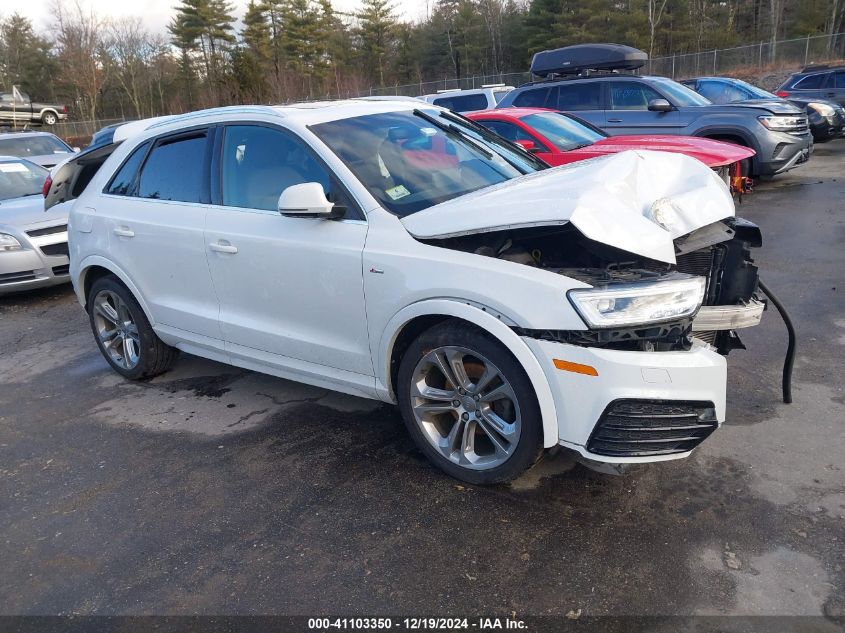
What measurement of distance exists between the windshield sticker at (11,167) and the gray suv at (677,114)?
8305 mm

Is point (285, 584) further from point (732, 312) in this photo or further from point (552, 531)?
point (732, 312)

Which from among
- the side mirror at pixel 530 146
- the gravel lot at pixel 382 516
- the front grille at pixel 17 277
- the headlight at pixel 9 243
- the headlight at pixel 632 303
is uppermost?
the side mirror at pixel 530 146

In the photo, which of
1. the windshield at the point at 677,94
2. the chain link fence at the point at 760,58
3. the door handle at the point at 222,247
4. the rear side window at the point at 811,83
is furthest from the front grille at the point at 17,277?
the chain link fence at the point at 760,58

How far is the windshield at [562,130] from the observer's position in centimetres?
887

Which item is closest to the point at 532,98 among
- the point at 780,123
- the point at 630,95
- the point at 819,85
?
the point at 630,95

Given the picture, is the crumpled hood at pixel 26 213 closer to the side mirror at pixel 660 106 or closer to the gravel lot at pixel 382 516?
the gravel lot at pixel 382 516

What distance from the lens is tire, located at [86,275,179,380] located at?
4.93m

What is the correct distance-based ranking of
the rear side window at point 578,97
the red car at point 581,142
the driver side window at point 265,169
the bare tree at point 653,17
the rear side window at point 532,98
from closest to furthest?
the driver side window at point 265,169
the red car at point 581,142
the rear side window at point 578,97
the rear side window at point 532,98
the bare tree at point 653,17

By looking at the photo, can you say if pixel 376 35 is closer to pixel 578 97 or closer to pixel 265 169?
pixel 578 97

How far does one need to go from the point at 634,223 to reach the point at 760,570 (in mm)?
1462

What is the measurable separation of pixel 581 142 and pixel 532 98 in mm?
3745

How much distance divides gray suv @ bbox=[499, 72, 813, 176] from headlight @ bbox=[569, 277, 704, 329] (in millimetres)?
9124

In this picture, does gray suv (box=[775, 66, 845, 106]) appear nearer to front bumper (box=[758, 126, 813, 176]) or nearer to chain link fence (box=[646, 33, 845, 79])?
front bumper (box=[758, 126, 813, 176])

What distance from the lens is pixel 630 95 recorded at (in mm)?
11500
